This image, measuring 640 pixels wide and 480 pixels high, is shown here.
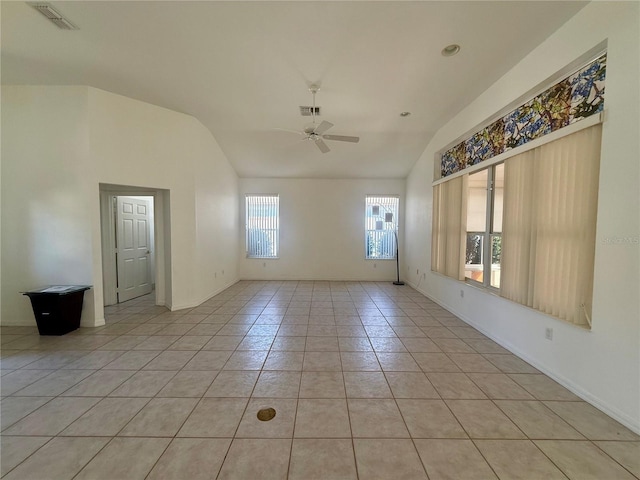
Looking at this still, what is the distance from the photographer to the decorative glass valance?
6.96 ft

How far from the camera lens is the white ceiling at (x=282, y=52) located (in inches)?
88.6

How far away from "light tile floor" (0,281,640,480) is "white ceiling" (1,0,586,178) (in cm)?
331

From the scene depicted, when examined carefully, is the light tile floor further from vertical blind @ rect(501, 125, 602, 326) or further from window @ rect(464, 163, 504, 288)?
window @ rect(464, 163, 504, 288)

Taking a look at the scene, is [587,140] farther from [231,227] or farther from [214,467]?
[231,227]

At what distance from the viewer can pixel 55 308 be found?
3.21m

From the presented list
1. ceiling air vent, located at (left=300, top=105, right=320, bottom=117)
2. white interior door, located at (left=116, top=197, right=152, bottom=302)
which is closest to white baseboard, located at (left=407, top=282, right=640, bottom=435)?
ceiling air vent, located at (left=300, top=105, right=320, bottom=117)

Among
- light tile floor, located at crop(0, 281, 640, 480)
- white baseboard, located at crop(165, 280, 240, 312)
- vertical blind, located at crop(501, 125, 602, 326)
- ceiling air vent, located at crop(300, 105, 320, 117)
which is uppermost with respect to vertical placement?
ceiling air vent, located at crop(300, 105, 320, 117)

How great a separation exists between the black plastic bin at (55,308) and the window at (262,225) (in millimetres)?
3890

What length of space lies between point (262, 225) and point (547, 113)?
595 centimetres

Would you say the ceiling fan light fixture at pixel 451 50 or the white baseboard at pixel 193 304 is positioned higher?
the ceiling fan light fixture at pixel 451 50

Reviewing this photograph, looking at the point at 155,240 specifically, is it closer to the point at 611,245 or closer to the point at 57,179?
the point at 57,179

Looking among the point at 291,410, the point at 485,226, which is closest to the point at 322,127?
the point at 485,226

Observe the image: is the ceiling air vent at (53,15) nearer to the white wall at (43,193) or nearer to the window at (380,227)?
the white wall at (43,193)

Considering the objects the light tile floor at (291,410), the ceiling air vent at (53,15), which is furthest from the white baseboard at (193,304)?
the ceiling air vent at (53,15)
